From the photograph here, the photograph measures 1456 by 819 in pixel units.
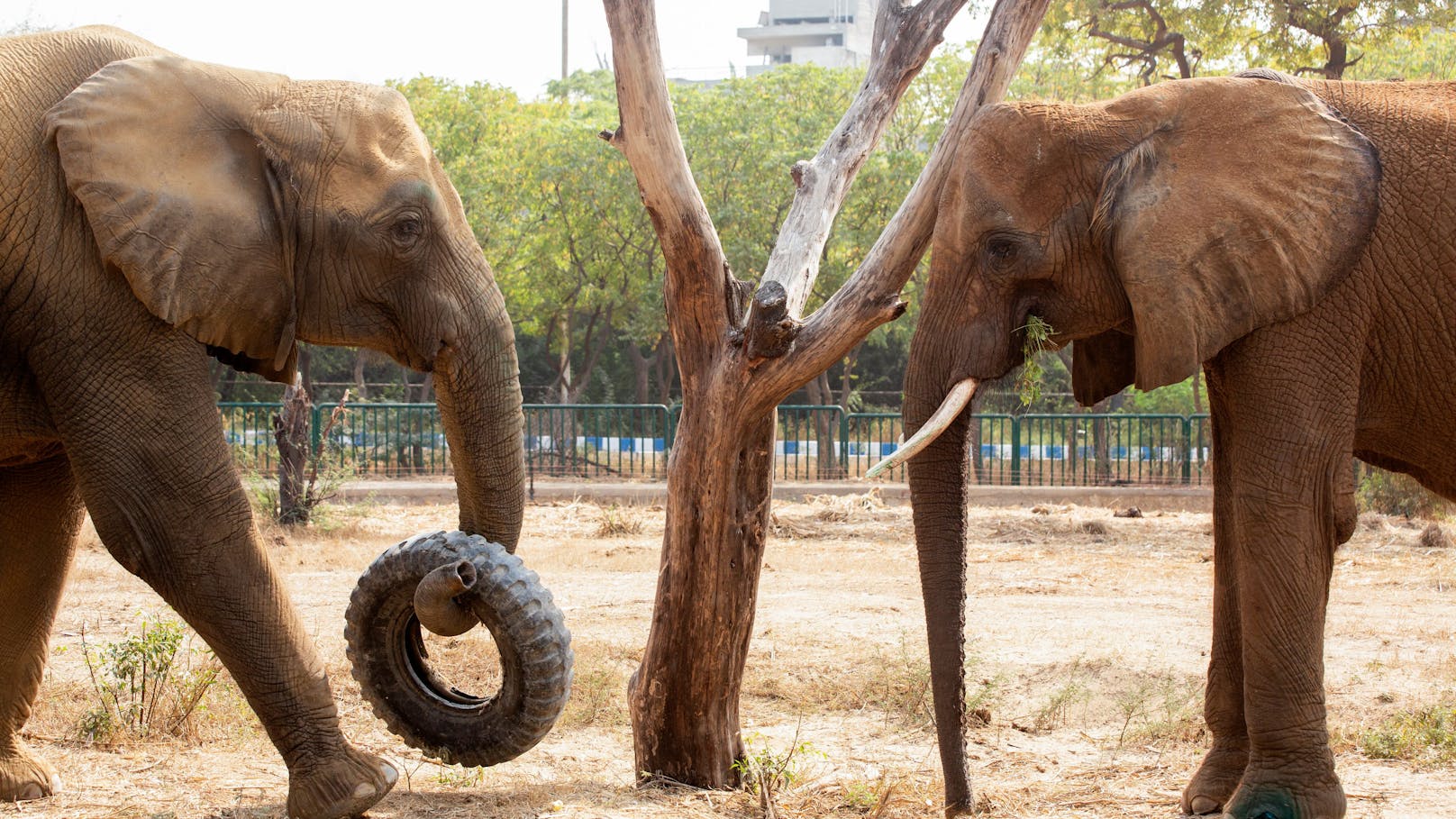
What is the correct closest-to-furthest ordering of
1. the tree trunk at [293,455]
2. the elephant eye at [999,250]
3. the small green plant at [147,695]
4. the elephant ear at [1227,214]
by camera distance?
the elephant ear at [1227,214] < the elephant eye at [999,250] < the small green plant at [147,695] < the tree trunk at [293,455]

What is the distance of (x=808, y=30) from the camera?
331 feet

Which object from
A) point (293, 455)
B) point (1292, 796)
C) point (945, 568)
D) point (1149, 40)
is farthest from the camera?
point (1149, 40)

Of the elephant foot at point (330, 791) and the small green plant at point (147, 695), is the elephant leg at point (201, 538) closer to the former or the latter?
the elephant foot at point (330, 791)

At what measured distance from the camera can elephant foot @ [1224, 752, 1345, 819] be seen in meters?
5.09

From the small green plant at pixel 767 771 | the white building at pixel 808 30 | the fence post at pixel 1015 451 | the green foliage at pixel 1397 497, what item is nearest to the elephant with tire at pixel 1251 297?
the small green plant at pixel 767 771

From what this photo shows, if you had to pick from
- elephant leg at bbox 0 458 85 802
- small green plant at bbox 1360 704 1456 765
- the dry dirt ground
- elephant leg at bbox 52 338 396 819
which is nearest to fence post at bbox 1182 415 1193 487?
the dry dirt ground

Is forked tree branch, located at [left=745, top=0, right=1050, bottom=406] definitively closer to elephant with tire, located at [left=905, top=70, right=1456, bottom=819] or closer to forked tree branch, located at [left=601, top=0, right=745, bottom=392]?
forked tree branch, located at [left=601, top=0, right=745, bottom=392]

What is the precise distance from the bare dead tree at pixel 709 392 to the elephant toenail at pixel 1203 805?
6.02 ft

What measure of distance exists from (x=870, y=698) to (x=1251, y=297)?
366 cm

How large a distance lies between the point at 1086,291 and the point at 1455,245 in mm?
1287

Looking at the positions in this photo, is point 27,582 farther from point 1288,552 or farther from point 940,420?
point 1288,552

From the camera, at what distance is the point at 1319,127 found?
5176 mm

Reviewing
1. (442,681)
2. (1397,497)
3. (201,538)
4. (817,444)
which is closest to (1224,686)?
(442,681)

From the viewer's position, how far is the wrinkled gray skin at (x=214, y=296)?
4.79 metres
